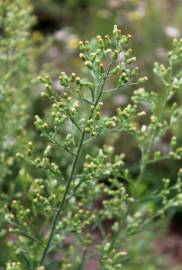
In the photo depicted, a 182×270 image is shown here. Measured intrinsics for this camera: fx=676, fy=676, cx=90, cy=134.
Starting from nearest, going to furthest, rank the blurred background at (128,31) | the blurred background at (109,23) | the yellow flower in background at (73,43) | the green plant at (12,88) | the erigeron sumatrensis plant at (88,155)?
1. the erigeron sumatrensis plant at (88,155)
2. the green plant at (12,88)
3. the blurred background at (128,31)
4. the blurred background at (109,23)
5. the yellow flower in background at (73,43)

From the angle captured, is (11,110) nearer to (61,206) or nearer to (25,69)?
(25,69)

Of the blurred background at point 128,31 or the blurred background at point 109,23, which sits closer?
the blurred background at point 128,31

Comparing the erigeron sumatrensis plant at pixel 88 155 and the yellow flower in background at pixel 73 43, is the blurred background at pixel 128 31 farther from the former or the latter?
the erigeron sumatrensis plant at pixel 88 155

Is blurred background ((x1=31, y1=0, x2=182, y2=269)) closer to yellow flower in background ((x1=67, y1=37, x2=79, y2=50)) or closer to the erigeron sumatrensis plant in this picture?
yellow flower in background ((x1=67, y1=37, x2=79, y2=50))

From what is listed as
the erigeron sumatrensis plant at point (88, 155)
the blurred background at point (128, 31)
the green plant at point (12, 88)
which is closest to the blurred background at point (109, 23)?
the blurred background at point (128, 31)

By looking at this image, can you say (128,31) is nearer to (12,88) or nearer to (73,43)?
(73,43)

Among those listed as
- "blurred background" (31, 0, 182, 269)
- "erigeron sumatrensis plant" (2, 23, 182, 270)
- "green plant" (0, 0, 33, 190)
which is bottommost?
"erigeron sumatrensis plant" (2, 23, 182, 270)

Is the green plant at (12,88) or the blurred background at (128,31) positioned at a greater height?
the blurred background at (128,31)

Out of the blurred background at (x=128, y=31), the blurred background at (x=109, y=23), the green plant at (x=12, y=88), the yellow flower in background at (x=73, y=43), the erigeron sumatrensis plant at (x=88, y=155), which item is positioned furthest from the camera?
the yellow flower in background at (x=73, y=43)

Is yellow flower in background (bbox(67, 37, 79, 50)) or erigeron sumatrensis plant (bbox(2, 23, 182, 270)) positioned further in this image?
yellow flower in background (bbox(67, 37, 79, 50))

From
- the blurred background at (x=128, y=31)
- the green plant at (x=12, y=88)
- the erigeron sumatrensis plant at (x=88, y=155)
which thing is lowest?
the erigeron sumatrensis plant at (x=88, y=155)

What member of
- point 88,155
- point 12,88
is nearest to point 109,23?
point 12,88

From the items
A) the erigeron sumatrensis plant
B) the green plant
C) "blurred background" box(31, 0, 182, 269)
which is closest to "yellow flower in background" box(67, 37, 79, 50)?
"blurred background" box(31, 0, 182, 269)
